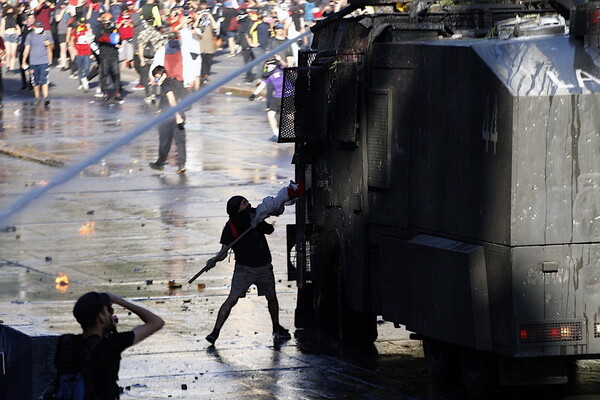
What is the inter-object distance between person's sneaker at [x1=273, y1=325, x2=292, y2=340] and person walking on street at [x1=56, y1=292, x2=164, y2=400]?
19.7 feet

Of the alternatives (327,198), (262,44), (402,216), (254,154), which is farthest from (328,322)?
(262,44)

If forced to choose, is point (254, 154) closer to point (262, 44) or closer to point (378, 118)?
point (262, 44)

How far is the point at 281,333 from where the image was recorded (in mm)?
13242

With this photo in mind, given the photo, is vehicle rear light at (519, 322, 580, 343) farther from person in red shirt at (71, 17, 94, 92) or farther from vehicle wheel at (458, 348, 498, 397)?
person in red shirt at (71, 17, 94, 92)

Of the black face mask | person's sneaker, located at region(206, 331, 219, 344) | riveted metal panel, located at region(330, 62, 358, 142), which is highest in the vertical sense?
riveted metal panel, located at region(330, 62, 358, 142)

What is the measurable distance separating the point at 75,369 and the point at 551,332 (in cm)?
404

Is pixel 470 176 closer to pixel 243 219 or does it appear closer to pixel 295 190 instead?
pixel 295 190

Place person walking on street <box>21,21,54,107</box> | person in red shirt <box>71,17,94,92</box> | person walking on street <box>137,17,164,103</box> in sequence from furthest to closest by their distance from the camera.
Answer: person in red shirt <box>71,17,94,92</box> → person walking on street <box>137,17,164,103</box> → person walking on street <box>21,21,54,107</box>

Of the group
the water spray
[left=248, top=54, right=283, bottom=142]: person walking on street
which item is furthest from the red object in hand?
[left=248, top=54, right=283, bottom=142]: person walking on street

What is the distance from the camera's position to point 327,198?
1251 cm

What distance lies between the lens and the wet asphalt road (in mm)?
11531

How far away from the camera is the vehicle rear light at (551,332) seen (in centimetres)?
993

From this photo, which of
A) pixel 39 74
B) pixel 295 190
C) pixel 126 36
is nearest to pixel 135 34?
pixel 126 36

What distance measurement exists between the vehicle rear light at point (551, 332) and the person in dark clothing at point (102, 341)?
3.60 m
